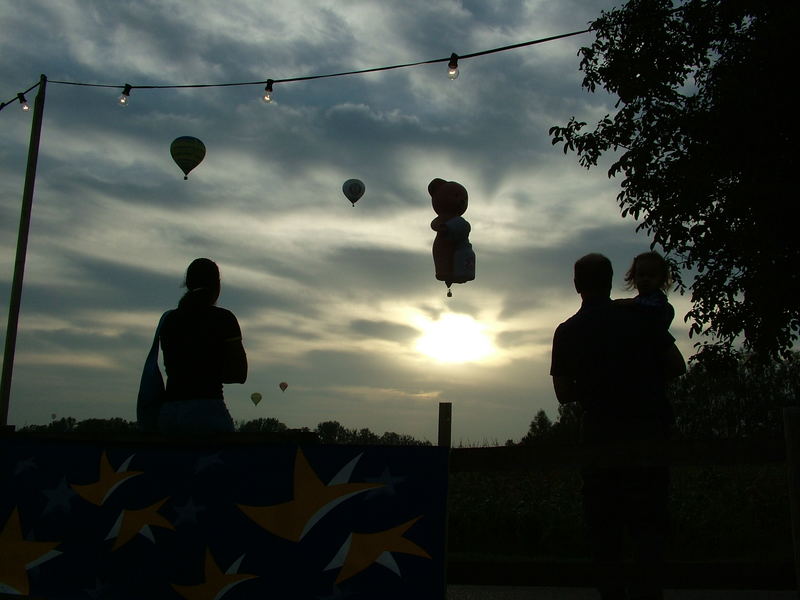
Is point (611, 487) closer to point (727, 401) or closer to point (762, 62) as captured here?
point (762, 62)

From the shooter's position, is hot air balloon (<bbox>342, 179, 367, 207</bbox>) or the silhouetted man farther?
hot air balloon (<bbox>342, 179, 367, 207</bbox>)

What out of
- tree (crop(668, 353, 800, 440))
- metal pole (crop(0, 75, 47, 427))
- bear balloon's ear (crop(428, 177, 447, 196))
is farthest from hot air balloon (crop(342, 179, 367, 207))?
tree (crop(668, 353, 800, 440))

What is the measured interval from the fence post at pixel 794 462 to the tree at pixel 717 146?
12321 millimetres

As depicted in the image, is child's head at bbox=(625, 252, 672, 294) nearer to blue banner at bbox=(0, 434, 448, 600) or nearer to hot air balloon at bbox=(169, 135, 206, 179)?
blue banner at bbox=(0, 434, 448, 600)

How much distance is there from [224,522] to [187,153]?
18.9 metres

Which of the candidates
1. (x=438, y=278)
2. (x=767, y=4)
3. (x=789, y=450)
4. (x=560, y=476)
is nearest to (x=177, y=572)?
(x=789, y=450)

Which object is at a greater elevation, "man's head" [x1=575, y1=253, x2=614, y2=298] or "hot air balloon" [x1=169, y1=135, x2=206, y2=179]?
"hot air balloon" [x1=169, y1=135, x2=206, y2=179]

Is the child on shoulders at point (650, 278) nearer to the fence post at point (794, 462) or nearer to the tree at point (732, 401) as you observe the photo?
the fence post at point (794, 462)

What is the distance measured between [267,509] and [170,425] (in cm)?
102

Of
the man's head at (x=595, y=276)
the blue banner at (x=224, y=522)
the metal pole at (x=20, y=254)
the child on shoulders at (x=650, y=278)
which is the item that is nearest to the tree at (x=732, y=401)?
the metal pole at (x=20, y=254)

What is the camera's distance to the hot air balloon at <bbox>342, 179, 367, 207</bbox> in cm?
2272

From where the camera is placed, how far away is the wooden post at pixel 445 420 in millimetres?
4516

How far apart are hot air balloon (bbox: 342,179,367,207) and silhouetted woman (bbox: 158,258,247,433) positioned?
17663 millimetres

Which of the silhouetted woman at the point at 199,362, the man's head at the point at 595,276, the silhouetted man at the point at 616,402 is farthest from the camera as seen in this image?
the silhouetted woman at the point at 199,362
